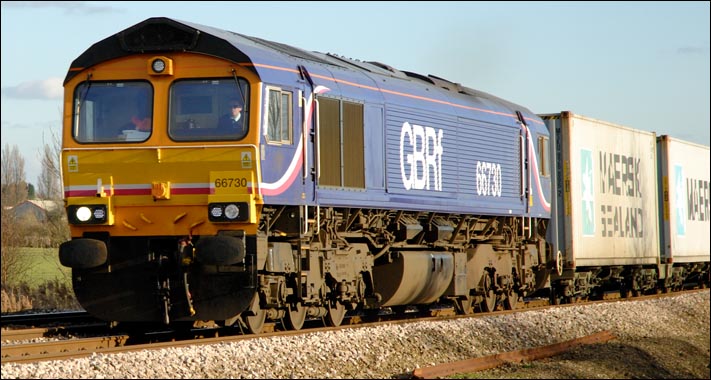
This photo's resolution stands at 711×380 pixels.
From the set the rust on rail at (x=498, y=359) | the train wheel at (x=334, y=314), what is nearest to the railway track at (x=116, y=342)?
the train wheel at (x=334, y=314)

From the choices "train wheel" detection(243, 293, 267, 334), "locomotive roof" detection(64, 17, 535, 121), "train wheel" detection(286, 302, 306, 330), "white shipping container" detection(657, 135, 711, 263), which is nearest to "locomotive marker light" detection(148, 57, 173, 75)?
"locomotive roof" detection(64, 17, 535, 121)

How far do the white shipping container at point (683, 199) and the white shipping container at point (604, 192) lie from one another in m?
0.59

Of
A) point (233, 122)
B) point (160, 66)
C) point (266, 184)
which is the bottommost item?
point (266, 184)

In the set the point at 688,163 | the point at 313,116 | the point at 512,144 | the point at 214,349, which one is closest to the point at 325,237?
the point at 313,116

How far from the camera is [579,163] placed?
24250mm

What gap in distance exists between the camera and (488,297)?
68.2 feet

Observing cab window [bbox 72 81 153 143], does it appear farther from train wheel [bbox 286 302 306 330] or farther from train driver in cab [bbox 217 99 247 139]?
train wheel [bbox 286 302 306 330]

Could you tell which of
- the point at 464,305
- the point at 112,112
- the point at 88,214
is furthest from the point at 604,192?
the point at 88,214

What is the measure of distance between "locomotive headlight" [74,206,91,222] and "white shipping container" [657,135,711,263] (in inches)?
724

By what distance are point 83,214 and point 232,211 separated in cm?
198

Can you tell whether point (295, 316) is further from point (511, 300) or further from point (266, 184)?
point (511, 300)

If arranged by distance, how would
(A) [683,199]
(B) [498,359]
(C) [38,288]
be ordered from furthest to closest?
(A) [683,199] → (C) [38,288] → (B) [498,359]

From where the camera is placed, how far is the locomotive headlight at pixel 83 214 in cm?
1421

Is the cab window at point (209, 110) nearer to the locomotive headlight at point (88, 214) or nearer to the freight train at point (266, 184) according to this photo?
the freight train at point (266, 184)
